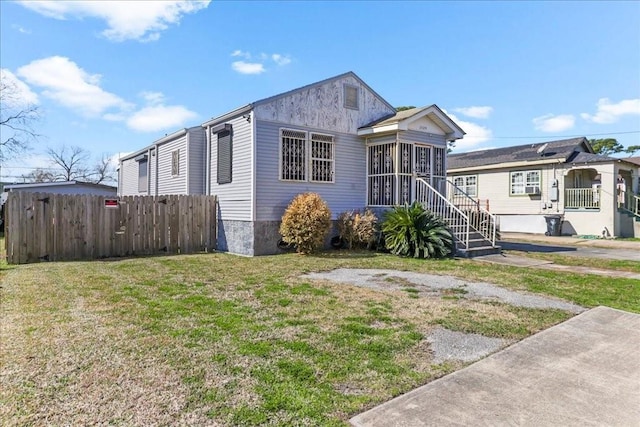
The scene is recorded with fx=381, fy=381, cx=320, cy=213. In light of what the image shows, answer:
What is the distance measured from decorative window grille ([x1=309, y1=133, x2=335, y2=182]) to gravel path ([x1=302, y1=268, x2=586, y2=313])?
4.25 m

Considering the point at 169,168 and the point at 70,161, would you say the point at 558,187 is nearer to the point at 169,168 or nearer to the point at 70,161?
the point at 169,168

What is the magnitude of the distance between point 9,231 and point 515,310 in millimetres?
10458

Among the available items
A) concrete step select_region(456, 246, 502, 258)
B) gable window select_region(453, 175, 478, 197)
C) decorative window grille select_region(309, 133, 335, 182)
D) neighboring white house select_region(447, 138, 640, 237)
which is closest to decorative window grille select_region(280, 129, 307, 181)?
decorative window grille select_region(309, 133, 335, 182)

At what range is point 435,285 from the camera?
6.44m

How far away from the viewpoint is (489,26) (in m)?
13.5

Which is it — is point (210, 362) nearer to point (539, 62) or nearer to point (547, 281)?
point (547, 281)

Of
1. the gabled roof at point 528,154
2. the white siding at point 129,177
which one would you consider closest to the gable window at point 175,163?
the white siding at point 129,177

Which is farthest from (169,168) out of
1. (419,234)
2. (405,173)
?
(419,234)

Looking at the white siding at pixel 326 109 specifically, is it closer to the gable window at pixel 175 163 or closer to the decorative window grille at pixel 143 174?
the gable window at pixel 175 163

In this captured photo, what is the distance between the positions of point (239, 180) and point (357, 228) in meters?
3.65

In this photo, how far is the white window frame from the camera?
35.7 ft

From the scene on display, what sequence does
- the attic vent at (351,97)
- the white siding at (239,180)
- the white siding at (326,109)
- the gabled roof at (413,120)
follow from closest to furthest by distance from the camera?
the white siding at (239,180) < the white siding at (326,109) < the gabled roof at (413,120) < the attic vent at (351,97)

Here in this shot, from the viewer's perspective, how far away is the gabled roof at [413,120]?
37.2 ft

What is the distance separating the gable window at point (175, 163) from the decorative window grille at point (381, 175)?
6945 millimetres
